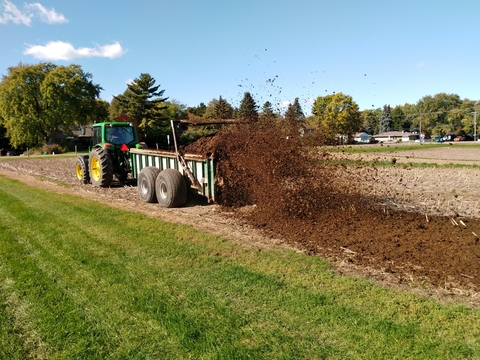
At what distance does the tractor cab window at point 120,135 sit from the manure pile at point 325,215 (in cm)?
440

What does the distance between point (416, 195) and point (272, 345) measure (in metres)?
7.61

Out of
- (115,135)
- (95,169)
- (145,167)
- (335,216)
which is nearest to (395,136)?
(115,135)

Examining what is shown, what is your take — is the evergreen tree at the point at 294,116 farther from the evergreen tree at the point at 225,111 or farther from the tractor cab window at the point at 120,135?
the tractor cab window at the point at 120,135

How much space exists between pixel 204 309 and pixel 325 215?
4.10 m

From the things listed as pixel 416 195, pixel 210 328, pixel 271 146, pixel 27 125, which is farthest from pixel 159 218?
pixel 27 125

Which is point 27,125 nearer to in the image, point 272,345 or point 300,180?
point 300,180

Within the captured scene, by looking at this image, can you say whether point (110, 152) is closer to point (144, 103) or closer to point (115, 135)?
point (115, 135)

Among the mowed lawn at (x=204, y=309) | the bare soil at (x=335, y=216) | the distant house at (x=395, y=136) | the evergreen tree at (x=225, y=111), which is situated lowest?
the mowed lawn at (x=204, y=309)

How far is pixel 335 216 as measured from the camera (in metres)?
7.15

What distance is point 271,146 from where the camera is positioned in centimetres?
743

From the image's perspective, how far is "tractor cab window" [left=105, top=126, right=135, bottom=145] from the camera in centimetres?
1232

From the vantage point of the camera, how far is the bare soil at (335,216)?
4.66 meters

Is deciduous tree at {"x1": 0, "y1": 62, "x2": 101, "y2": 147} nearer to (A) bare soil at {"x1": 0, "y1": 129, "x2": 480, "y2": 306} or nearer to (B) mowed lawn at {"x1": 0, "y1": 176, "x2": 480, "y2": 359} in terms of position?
(A) bare soil at {"x1": 0, "y1": 129, "x2": 480, "y2": 306}

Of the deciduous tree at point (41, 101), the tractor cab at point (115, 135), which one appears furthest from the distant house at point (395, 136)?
the tractor cab at point (115, 135)
